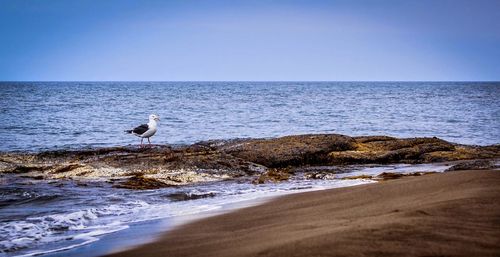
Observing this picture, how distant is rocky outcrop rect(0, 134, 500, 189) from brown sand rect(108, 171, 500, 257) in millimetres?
4489

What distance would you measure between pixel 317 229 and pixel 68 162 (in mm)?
9804

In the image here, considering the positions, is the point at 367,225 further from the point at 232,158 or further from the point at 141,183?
the point at 232,158

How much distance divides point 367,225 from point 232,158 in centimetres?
867

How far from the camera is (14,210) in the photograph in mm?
8305

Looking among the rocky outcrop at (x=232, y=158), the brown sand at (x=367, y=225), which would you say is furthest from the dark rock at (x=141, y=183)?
the brown sand at (x=367, y=225)

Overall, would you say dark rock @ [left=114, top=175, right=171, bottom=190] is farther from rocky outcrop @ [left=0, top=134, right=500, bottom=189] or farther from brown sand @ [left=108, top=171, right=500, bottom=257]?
brown sand @ [left=108, top=171, right=500, bottom=257]

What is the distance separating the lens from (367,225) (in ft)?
14.7

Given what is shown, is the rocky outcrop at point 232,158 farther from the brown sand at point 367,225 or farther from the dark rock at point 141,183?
the brown sand at point 367,225

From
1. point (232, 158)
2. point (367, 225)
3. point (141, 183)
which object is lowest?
point (141, 183)

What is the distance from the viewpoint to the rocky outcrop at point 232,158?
38.6 feet

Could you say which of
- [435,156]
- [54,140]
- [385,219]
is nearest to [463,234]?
[385,219]

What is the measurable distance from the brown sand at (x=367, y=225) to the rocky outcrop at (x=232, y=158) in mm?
4489

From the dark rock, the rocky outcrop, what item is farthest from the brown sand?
the rocky outcrop

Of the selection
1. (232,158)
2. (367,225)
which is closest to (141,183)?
(232,158)
